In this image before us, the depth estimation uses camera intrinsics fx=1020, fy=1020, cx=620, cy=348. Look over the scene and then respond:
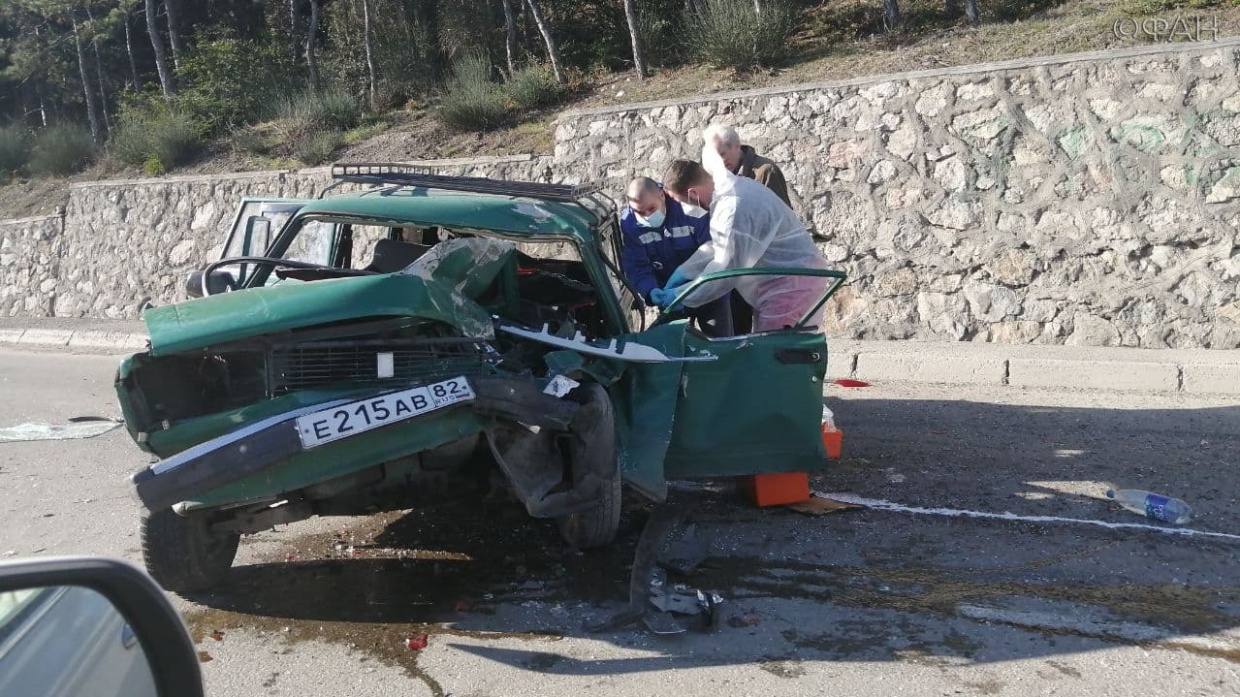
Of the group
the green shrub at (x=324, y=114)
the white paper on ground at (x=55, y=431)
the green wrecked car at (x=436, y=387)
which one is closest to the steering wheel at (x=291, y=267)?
the green wrecked car at (x=436, y=387)

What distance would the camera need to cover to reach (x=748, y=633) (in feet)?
12.6

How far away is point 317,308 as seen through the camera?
3.81 m

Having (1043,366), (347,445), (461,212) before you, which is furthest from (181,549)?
(1043,366)

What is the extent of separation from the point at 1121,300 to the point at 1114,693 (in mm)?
6235

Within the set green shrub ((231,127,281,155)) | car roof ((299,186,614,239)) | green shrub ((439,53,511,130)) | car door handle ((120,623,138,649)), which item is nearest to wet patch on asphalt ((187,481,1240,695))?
car roof ((299,186,614,239))

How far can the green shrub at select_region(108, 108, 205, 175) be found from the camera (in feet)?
53.5

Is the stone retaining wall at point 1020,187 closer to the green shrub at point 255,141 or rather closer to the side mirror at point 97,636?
the green shrub at point 255,141

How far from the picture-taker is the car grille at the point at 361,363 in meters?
3.84

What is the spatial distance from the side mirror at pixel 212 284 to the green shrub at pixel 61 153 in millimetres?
15972

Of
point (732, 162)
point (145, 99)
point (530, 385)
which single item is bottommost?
point (530, 385)

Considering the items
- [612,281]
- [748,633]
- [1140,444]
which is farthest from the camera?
[1140,444]

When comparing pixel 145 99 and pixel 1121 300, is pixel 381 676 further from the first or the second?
pixel 145 99

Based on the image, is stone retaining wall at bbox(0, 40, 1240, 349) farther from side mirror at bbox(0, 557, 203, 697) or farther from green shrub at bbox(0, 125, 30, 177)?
green shrub at bbox(0, 125, 30, 177)

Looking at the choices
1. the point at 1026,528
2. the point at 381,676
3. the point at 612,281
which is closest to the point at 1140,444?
the point at 1026,528
